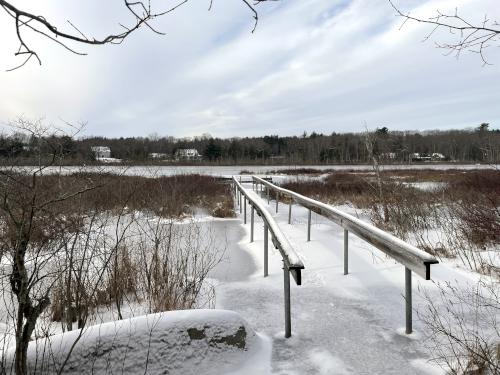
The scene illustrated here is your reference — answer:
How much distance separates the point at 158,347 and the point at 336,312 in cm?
172

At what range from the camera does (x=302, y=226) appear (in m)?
8.60

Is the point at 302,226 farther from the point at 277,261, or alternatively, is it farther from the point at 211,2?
the point at 211,2

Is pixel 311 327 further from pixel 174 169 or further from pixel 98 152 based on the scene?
pixel 174 169

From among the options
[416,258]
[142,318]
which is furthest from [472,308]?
[142,318]

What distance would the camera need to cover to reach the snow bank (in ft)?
8.23

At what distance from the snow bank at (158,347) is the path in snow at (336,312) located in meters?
0.34

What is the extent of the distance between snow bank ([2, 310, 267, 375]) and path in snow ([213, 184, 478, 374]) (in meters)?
0.34

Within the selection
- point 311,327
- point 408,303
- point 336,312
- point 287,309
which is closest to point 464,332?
point 408,303

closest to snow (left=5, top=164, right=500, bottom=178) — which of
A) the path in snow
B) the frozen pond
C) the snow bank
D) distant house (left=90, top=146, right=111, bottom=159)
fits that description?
the frozen pond

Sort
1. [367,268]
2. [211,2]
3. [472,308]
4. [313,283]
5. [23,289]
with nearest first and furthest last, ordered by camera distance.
A: [211,2]
[23,289]
[472,308]
[313,283]
[367,268]

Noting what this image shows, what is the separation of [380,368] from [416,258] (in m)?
0.78

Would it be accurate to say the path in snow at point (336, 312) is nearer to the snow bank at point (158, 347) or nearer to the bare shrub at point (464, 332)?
the bare shrub at point (464, 332)

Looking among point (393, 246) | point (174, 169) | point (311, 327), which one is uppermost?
point (174, 169)

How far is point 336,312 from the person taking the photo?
365 cm
